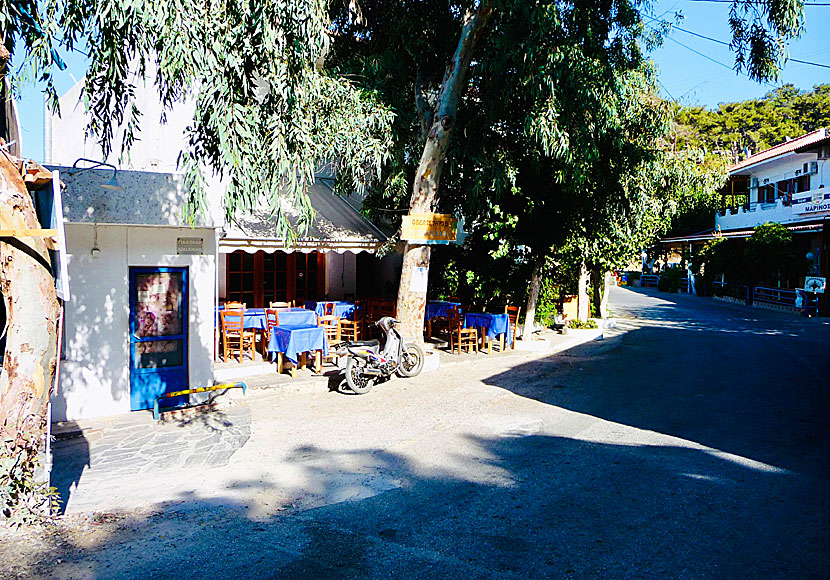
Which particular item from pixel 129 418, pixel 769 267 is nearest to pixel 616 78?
pixel 129 418

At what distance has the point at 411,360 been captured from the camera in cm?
1234

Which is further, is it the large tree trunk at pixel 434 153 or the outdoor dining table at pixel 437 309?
the outdoor dining table at pixel 437 309

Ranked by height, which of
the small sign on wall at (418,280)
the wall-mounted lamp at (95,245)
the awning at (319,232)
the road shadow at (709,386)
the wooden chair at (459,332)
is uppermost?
the awning at (319,232)

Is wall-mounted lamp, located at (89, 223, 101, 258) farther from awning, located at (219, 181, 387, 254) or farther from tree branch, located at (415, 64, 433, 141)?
tree branch, located at (415, 64, 433, 141)

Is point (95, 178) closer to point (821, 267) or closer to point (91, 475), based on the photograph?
point (91, 475)

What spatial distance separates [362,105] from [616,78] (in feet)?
14.9

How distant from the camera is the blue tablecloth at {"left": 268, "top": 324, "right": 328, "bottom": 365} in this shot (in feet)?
37.2

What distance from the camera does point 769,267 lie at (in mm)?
28172

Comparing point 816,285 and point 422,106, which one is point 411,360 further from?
point 816,285

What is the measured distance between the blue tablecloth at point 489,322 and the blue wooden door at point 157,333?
702cm

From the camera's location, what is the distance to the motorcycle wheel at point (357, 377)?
35.2 ft

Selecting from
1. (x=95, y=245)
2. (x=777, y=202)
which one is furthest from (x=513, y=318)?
(x=777, y=202)

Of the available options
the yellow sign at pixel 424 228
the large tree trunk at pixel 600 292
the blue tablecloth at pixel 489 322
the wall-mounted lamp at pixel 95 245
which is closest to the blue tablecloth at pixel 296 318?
the yellow sign at pixel 424 228

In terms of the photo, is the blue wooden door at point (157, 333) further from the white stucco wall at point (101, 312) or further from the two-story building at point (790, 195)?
the two-story building at point (790, 195)
